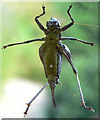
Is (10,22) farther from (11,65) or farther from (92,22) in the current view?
(92,22)

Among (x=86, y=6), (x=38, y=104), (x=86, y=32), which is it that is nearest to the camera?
(x=86, y=6)

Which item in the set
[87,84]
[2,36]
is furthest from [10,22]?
[87,84]

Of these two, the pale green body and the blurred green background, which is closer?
the pale green body

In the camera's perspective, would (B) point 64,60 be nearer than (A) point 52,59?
No

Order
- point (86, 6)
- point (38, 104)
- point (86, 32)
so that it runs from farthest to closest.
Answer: point (38, 104), point (86, 32), point (86, 6)

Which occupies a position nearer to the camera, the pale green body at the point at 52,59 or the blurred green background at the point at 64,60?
the pale green body at the point at 52,59

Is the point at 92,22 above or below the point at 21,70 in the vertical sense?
above

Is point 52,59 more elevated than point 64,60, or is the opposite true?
point 52,59

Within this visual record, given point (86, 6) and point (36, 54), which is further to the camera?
point (36, 54)
